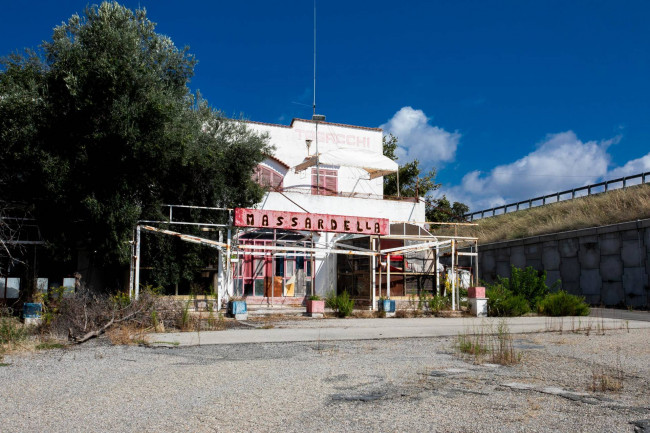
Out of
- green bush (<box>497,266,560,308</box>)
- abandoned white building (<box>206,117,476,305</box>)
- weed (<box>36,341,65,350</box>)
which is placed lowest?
weed (<box>36,341,65,350</box>)

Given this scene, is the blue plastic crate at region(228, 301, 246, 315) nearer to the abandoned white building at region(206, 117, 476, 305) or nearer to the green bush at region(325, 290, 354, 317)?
the abandoned white building at region(206, 117, 476, 305)

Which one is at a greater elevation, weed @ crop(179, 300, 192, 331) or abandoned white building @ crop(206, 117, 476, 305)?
abandoned white building @ crop(206, 117, 476, 305)

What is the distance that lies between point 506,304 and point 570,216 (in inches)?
489

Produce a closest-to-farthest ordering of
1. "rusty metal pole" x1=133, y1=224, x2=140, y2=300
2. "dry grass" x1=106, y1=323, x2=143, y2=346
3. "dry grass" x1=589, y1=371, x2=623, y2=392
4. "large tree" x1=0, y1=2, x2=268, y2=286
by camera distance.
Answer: "dry grass" x1=589, y1=371, x2=623, y2=392
"dry grass" x1=106, y1=323, x2=143, y2=346
"large tree" x1=0, y1=2, x2=268, y2=286
"rusty metal pole" x1=133, y1=224, x2=140, y2=300

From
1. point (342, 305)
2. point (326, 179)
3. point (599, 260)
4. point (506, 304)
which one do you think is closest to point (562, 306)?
point (506, 304)

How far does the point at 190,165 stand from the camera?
56.2 feet

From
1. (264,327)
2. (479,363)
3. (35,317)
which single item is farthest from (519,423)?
(35,317)

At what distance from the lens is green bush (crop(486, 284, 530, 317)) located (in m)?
17.2

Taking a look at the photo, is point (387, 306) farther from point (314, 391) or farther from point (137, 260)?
point (314, 391)

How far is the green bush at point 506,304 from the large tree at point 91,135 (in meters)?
9.80

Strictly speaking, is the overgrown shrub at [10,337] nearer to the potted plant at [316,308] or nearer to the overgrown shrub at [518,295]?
the potted plant at [316,308]

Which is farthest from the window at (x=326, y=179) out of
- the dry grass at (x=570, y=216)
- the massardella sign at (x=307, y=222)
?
the dry grass at (x=570, y=216)

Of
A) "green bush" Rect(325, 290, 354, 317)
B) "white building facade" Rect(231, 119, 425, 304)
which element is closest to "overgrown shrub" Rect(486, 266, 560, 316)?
"white building facade" Rect(231, 119, 425, 304)

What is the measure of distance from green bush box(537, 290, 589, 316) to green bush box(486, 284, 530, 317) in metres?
0.54
